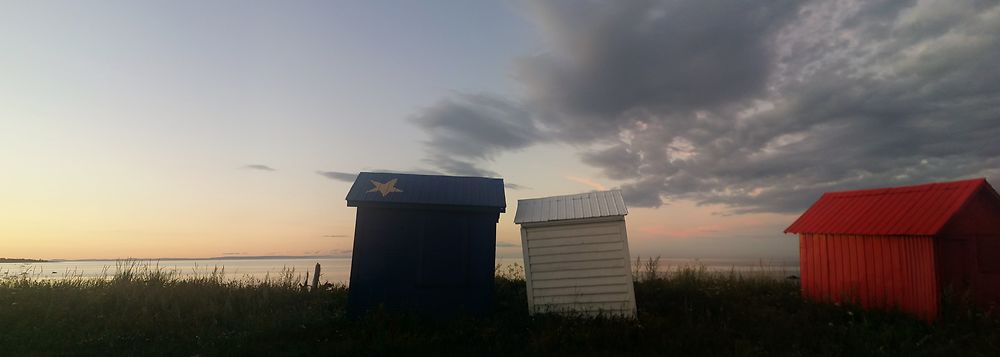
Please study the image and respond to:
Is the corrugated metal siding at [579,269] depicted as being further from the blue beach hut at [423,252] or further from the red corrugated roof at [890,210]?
the red corrugated roof at [890,210]

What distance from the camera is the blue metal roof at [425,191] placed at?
1234 cm

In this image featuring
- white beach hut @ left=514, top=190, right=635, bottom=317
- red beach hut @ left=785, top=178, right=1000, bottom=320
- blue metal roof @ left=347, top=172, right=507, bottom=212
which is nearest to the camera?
white beach hut @ left=514, top=190, right=635, bottom=317

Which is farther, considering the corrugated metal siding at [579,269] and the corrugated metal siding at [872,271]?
the corrugated metal siding at [872,271]

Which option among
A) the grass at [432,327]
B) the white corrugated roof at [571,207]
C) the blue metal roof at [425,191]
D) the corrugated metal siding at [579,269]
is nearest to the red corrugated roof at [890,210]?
the grass at [432,327]

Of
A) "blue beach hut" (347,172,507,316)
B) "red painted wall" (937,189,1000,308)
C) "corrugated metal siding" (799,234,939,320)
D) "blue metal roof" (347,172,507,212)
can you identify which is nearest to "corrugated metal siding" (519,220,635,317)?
"blue beach hut" (347,172,507,316)

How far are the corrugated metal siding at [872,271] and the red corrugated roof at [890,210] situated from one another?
0.75 feet

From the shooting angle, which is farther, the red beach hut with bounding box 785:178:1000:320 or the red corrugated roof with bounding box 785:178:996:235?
the red corrugated roof with bounding box 785:178:996:235

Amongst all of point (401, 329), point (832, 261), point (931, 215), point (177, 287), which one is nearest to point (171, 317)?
point (177, 287)

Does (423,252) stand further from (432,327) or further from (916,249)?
(916,249)

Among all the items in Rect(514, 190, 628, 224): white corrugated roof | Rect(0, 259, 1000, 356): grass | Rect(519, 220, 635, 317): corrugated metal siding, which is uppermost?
Rect(514, 190, 628, 224): white corrugated roof

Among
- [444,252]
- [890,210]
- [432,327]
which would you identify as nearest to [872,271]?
[890,210]

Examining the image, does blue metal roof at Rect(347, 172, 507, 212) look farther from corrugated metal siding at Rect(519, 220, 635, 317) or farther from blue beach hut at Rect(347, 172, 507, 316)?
corrugated metal siding at Rect(519, 220, 635, 317)

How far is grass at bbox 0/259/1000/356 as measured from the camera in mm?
9945

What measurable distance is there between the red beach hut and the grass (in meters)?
Answer: 0.66
